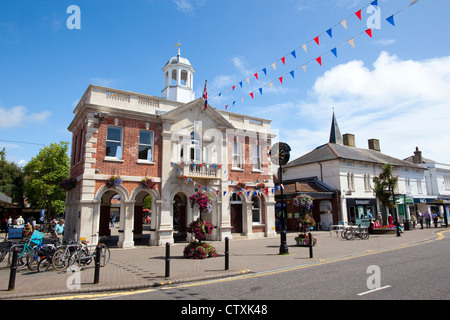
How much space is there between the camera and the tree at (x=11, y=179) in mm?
44531

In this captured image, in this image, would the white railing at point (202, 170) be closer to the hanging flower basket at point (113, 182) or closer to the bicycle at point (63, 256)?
the hanging flower basket at point (113, 182)

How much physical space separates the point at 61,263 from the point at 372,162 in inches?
1287

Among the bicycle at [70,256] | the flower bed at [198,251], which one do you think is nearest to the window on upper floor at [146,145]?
the flower bed at [198,251]

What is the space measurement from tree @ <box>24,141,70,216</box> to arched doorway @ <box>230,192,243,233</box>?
975 inches

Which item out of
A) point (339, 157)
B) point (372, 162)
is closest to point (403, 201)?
point (372, 162)

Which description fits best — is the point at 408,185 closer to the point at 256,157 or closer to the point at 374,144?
the point at 374,144

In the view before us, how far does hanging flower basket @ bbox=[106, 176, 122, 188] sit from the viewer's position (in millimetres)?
16375

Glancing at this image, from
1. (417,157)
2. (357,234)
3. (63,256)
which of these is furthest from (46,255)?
(417,157)

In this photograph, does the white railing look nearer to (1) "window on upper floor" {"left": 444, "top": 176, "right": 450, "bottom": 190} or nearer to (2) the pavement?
(2) the pavement

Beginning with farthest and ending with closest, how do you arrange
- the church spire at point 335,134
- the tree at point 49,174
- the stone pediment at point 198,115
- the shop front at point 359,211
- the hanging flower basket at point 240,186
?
the church spire at point 335,134
the tree at point 49,174
the shop front at point 359,211
the hanging flower basket at point 240,186
the stone pediment at point 198,115

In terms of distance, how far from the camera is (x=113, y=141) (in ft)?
57.0

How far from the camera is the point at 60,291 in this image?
7.26 m

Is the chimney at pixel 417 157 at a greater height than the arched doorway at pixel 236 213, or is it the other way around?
the chimney at pixel 417 157

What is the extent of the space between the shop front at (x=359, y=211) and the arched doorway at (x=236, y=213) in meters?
14.2
